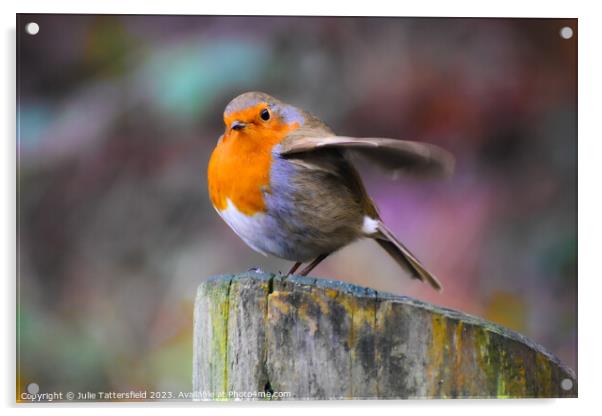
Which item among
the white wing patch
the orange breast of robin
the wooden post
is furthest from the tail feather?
the wooden post

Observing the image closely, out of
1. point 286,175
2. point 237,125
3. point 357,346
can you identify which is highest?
point 237,125

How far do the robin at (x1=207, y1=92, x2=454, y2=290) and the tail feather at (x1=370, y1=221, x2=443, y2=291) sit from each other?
14 cm

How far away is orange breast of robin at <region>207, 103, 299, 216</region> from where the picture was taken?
200cm

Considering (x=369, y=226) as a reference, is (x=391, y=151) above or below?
above

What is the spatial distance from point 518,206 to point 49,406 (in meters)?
1.44

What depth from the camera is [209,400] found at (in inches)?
75.2

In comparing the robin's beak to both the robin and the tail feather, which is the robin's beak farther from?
the tail feather

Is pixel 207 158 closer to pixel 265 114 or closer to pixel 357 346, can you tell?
pixel 265 114

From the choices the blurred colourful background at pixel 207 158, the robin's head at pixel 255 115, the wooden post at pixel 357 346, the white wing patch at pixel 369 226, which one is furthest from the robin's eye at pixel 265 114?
the wooden post at pixel 357 346

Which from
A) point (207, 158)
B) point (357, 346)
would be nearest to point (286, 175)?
point (207, 158)

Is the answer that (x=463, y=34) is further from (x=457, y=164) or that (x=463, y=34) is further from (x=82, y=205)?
(x=82, y=205)

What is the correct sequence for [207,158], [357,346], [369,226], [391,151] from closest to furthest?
[357,346], [391,151], [369,226], [207,158]

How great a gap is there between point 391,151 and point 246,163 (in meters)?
0.37

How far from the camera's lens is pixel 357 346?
1645 mm
